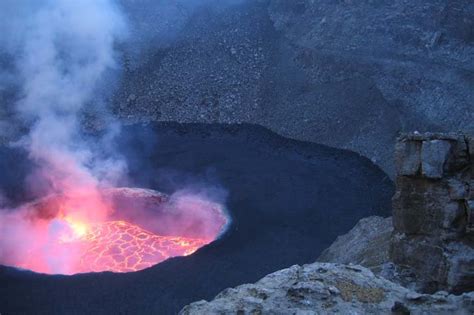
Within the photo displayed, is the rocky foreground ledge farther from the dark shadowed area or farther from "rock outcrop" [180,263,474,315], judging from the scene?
the dark shadowed area

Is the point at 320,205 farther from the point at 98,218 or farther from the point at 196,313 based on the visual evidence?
the point at 196,313

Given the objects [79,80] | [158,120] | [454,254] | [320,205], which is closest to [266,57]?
[158,120]

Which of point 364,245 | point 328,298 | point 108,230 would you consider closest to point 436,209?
point 328,298

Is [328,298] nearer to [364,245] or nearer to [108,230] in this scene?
[364,245]

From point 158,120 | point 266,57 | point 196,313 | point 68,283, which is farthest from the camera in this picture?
point 266,57

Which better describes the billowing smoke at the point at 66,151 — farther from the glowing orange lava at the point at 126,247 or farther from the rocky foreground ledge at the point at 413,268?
the rocky foreground ledge at the point at 413,268

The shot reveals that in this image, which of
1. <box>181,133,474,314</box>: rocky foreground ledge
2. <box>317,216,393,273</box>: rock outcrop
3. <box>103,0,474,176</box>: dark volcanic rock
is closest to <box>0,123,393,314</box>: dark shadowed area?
<box>317,216,393,273</box>: rock outcrop
